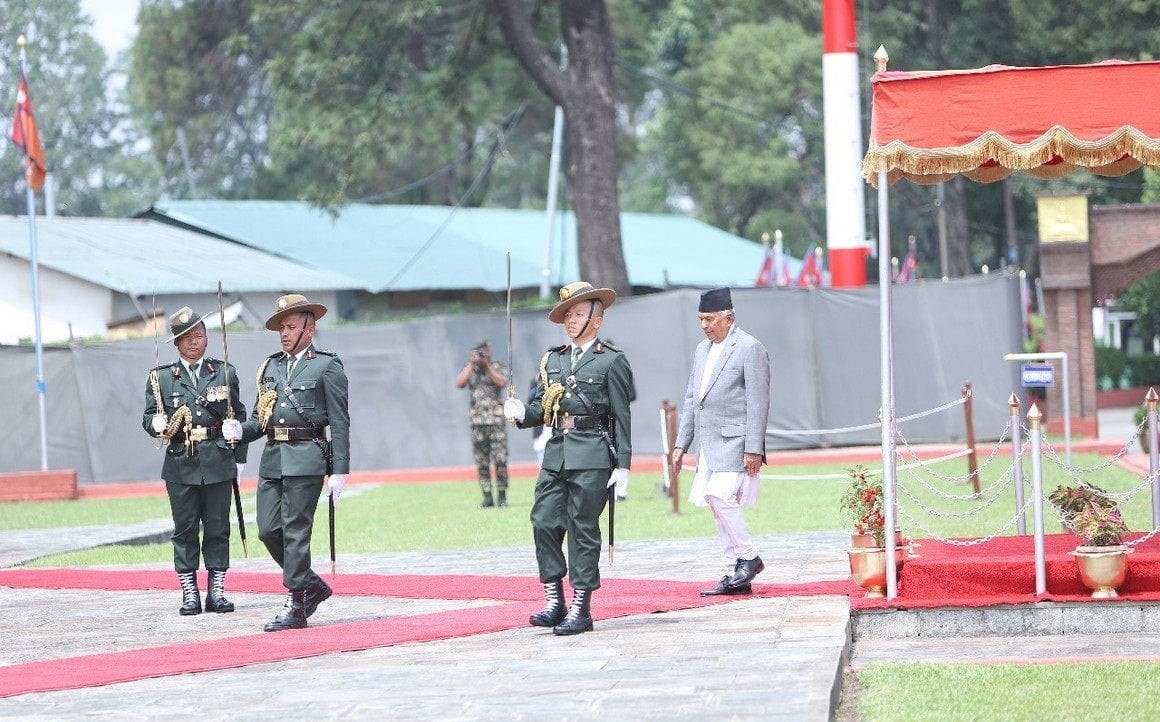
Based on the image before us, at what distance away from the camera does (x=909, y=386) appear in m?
26.5

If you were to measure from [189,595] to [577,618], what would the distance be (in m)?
3.21

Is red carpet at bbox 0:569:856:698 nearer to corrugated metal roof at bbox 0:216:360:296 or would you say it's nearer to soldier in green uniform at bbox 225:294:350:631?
soldier in green uniform at bbox 225:294:350:631

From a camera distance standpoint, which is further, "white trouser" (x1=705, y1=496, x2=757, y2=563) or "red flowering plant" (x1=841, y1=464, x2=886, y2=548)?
"white trouser" (x1=705, y1=496, x2=757, y2=563)

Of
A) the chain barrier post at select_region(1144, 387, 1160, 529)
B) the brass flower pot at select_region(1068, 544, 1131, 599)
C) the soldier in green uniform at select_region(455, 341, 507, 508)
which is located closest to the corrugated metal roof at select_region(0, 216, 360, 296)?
the soldier in green uniform at select_region(455, 341, 507, 508)

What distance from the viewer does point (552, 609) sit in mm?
10289

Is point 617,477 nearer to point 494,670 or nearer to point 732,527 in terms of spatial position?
point 732,527

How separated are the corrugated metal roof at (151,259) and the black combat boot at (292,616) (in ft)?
77.8

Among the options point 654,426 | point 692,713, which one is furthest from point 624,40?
point 692,713

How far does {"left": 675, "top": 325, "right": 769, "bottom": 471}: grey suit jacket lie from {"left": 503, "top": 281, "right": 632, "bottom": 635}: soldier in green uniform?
1053 mm

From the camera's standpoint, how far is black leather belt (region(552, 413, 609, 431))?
403 inches

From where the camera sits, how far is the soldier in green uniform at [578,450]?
10141mm

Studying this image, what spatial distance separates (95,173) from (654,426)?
69.2 meters

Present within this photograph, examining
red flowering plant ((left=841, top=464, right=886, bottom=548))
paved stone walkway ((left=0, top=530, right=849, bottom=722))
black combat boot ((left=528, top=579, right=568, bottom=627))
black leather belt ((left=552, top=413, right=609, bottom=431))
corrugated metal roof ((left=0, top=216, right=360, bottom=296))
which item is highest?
corrugated metal roof ((left=0, top=216, right=360, bottom=296))

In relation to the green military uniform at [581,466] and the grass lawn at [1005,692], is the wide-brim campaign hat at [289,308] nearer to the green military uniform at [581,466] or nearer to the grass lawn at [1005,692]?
the green military uniform at [581,466]
